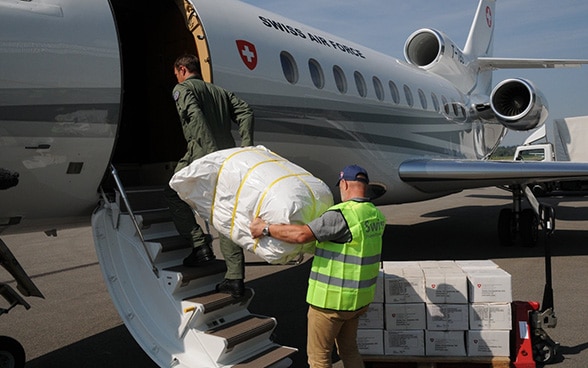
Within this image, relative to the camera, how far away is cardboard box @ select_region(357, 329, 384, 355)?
4.71m

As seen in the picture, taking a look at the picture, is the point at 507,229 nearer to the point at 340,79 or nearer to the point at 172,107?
the point at 340,79

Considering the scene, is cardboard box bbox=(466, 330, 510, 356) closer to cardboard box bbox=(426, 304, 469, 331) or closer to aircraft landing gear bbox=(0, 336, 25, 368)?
cardboard box bbox=(426, 304, 469, 331)

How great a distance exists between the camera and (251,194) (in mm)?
3738

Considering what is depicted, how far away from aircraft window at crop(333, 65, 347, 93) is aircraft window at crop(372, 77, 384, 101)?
1129 mm

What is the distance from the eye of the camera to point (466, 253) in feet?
34.9

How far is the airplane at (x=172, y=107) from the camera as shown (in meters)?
3.88

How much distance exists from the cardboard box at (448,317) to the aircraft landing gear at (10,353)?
336 cm

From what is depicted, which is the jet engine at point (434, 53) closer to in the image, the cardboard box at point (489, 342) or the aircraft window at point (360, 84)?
the aircraft window at point (360, 84)

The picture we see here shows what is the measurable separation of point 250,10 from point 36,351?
4.28 metres

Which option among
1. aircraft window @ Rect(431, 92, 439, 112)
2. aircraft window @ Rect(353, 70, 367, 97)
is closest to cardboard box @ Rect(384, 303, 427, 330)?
aircraft window @ Rect(353, 70, 367, 97)

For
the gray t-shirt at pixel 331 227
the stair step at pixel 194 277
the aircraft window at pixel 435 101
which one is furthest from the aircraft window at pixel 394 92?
the gray t-shirt at pixel 331 227

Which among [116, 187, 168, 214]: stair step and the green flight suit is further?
[116, 187, 168, 214]: stair step

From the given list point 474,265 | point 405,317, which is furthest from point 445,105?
point 405,317

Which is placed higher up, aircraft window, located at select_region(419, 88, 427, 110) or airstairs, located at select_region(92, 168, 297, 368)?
aircraft window, located at select_region(419, 88, 427, 110)
